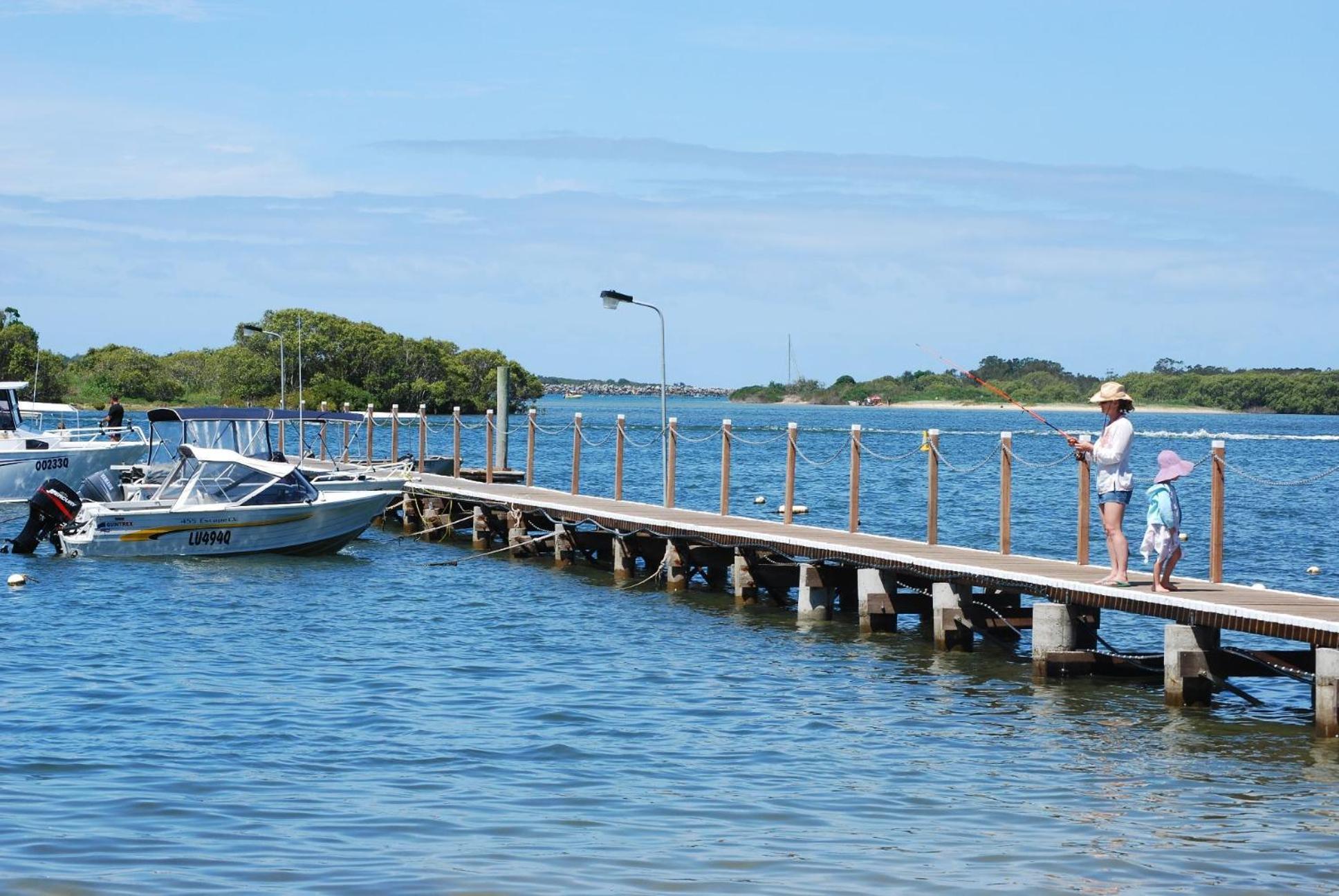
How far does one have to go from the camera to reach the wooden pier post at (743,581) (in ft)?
77.4

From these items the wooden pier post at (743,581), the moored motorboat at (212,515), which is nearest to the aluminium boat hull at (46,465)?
the moored motorboat at (212,515)

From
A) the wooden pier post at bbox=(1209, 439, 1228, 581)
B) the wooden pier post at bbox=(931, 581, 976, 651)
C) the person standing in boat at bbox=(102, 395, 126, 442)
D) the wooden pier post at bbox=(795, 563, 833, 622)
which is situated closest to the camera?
the wooden pier post at bbox=(1209, 439, 1228, 581)

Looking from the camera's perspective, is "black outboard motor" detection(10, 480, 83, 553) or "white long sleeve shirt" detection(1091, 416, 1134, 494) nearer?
"white long sleeve shirt" detection(1091, 416, 1134, 494)

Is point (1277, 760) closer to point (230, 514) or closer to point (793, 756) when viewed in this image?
point (793, 756)

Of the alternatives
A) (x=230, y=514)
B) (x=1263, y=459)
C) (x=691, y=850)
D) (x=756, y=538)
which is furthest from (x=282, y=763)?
(x=1263, y=459)

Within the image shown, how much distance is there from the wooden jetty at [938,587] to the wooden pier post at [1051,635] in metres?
0.02

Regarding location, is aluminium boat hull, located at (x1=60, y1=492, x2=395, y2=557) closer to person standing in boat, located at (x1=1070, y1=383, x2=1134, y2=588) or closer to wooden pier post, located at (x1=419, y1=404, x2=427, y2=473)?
wooden pier post, located at (x1=419, y1=404, x2=427, y2=473)

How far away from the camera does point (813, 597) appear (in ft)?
71.8

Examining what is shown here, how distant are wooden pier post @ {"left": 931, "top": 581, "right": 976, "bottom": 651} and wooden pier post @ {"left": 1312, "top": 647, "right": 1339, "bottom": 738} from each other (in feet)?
16.9

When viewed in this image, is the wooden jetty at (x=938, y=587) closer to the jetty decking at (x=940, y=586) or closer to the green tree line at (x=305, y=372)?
the jetty decking at (x=940, y=586)

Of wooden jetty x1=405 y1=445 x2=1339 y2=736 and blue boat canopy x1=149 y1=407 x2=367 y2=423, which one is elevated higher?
blue boat canopy x1=149 y1=407 x2=367 y2=423

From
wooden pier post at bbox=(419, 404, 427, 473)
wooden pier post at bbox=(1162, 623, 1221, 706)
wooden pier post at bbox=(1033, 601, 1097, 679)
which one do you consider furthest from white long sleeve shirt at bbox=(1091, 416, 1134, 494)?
wooden pier post at bbox=(419, 404, 427, 473)

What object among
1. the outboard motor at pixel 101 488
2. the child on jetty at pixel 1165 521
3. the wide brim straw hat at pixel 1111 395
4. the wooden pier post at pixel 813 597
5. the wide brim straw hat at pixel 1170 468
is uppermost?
the wide brim straw hat at pixel 1111 395

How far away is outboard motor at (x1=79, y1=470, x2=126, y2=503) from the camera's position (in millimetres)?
29016
